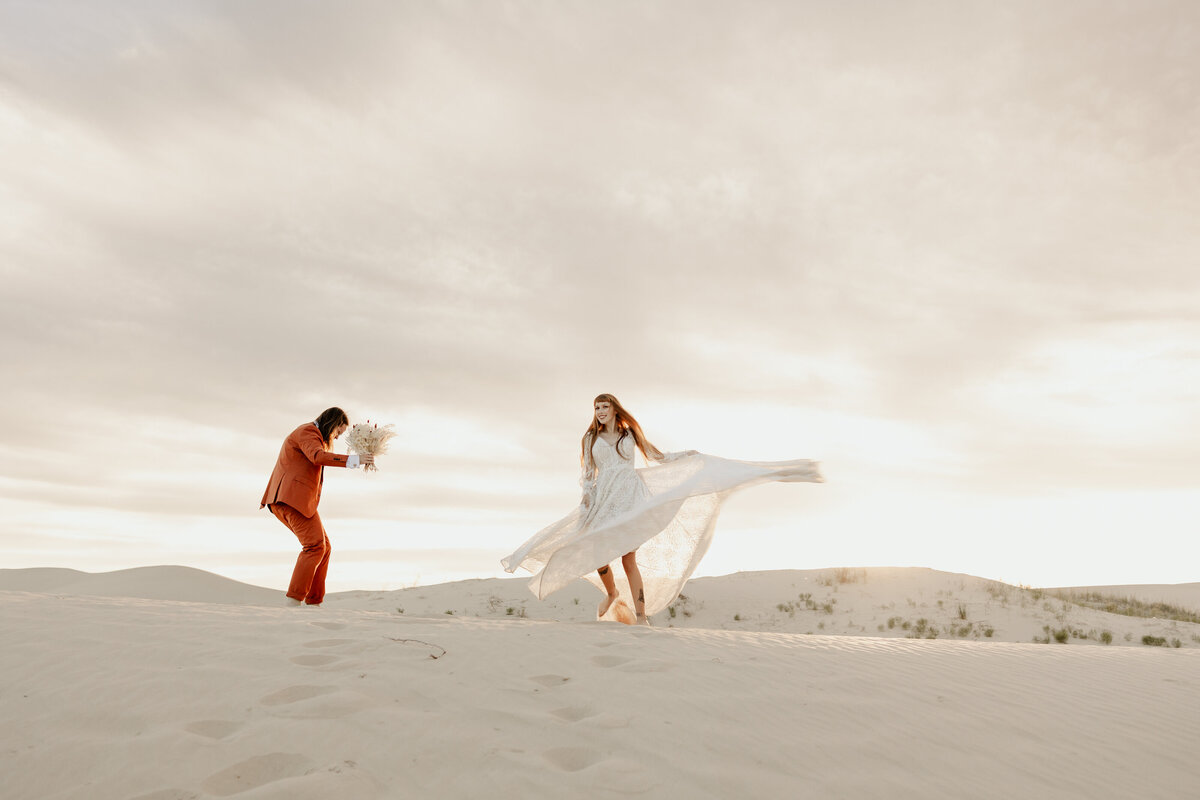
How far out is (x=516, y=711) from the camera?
4.00m

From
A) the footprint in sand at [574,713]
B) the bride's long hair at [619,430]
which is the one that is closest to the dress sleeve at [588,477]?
the bride's long hair at [619,430]

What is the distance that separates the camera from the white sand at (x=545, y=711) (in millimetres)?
3285

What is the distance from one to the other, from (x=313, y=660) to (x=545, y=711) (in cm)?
157

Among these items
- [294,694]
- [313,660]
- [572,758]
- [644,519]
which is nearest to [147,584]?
[644,519]

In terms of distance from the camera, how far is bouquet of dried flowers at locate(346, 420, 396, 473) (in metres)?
8.49

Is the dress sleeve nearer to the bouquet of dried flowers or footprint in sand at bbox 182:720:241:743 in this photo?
the bouquet of dried flowers

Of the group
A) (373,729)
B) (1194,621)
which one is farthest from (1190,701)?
(1194,621)

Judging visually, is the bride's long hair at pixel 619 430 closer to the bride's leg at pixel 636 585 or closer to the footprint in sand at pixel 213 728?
the bride's leg at pixel 636 585

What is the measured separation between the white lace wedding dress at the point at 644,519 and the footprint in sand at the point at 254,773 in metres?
4.61

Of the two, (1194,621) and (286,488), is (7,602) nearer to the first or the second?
(286,488)

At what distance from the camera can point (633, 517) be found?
25.6 feet

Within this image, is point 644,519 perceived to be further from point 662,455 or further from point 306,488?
point 306,488

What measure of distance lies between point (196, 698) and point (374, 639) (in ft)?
4.62

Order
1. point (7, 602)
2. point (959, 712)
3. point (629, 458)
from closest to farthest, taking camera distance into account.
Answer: point (959, 712), point (7, 602), point (629, 458)
